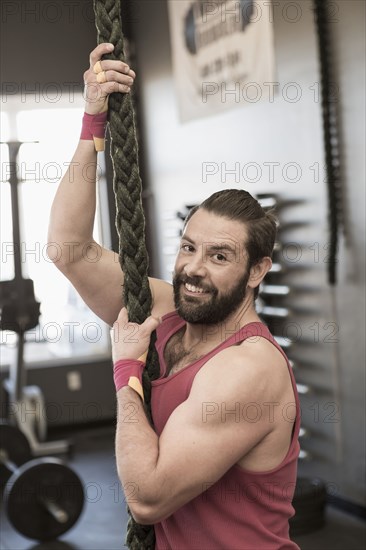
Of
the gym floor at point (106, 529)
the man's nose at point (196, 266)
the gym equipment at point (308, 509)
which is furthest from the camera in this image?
the gym equipment at point (308, 509)

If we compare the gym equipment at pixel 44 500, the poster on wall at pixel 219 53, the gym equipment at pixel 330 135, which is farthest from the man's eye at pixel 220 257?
the poster on wall at pixel 219 53

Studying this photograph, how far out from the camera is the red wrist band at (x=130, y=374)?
144cm

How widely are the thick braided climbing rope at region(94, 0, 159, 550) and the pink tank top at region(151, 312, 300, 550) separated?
0.25 meters

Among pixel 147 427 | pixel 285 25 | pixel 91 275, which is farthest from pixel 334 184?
pixel 147 427

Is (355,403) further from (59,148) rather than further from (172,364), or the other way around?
(59,148)

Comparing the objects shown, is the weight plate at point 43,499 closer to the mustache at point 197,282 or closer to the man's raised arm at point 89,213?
the man's raised arm at point 89,213

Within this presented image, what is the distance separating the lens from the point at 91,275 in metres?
1.78

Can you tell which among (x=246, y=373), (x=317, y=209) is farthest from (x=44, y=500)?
(x=246, y=373)

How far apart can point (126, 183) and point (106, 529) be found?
138 inches

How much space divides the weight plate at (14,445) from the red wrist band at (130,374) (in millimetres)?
3740

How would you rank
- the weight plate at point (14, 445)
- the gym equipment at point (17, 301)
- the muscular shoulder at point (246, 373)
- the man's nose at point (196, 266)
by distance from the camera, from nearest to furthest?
the muscular shoulder at point (246, 373) → the man's nose at point (196, 266) → the weight plate at point (14, 445) → the gym equipment at point (17, 301)

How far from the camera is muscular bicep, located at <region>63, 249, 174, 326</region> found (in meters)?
1.77

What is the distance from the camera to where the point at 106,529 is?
451 cm

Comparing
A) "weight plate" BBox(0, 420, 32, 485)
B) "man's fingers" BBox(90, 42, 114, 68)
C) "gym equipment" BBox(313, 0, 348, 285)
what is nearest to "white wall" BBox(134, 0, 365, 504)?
"gym equipment" BBox(313, 0, 348, 285)
